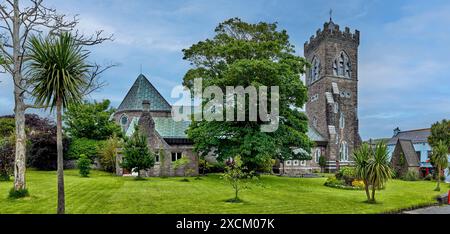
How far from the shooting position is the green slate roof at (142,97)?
38781 millimetres

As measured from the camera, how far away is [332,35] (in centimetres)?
4500

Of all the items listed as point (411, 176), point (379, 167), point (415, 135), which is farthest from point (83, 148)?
point (415, 135)

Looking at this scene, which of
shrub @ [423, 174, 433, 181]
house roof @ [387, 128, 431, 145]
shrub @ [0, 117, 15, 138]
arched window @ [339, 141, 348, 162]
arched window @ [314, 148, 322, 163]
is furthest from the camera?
house roof @ [387, 128, 431, 145]

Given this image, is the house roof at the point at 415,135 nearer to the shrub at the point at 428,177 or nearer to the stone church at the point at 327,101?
the stone church at the point at 327,101

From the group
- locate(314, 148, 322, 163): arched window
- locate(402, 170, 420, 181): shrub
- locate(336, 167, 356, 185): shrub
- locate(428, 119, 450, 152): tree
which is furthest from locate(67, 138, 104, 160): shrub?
locate(428, 119, 450, 152): tree

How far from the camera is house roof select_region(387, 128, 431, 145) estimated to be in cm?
4949

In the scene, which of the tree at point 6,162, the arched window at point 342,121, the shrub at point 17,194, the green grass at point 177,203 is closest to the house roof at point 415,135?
the arched window at point 342,121

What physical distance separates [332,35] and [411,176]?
68.4ft

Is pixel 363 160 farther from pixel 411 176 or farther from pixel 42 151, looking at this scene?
pixel 42 151

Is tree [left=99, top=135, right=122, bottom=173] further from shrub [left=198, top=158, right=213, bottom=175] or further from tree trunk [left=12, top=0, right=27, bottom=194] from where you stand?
tree trunk [left=12, top=0, right=27, bottom=194]

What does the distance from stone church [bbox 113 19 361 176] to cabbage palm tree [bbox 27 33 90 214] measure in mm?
21581

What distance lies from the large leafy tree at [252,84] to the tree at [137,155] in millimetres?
3905
